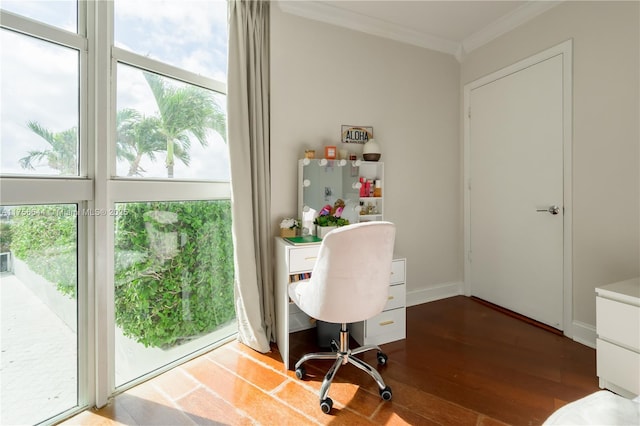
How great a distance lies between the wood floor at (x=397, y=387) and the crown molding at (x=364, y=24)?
2.67 m

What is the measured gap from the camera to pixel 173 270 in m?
2.01

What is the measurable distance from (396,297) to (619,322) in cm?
124

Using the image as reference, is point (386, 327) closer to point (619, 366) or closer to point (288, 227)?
point (288, 227)

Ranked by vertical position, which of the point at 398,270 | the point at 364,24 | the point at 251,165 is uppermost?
the point at 364,24

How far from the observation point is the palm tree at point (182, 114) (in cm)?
193

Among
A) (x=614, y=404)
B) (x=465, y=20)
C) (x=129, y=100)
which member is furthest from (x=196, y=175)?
(x=465, y=20)

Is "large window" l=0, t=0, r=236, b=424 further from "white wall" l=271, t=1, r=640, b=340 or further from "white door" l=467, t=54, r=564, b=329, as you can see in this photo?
"white door" l=467, t=54, r=564, b=329

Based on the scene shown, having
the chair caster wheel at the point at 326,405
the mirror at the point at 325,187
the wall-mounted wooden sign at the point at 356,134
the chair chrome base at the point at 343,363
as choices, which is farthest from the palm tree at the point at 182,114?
the chair caster wheel at the point at 326,405

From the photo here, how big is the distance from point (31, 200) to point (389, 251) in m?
1.77

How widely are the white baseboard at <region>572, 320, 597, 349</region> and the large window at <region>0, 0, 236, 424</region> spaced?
2769mm

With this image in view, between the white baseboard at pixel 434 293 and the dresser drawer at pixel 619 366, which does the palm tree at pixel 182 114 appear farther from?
the dresser drawer at pixel 619 366

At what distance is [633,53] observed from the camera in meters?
1.99

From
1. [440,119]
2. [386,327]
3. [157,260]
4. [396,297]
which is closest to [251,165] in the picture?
[157,260]

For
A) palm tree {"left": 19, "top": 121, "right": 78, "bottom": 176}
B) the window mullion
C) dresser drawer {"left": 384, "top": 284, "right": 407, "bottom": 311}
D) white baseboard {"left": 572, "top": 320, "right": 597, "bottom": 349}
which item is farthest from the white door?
palm tree {"left": 19, "top": 121, "right": 78, "bottom": 176}
